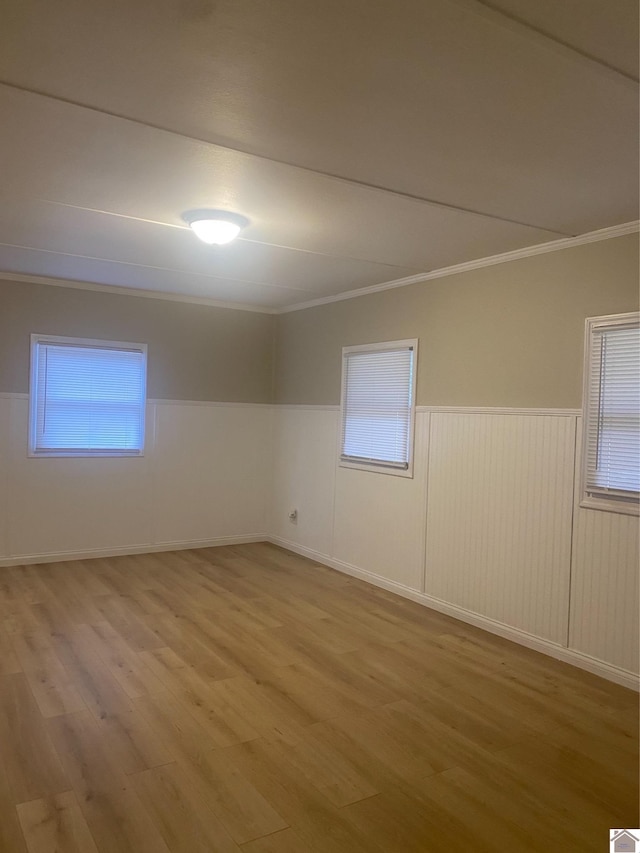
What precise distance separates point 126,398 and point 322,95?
4.35 metres

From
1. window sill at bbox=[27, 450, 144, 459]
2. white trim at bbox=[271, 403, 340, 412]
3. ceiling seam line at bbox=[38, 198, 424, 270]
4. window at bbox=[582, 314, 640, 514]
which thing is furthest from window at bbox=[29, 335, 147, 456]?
window at bbox=[582, 314, 640, 514]

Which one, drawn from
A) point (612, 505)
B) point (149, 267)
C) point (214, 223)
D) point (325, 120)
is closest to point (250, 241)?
point (214, 223)

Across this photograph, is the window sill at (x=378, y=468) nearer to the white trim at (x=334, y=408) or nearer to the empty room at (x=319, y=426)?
the empty room at (x=319, y=426)

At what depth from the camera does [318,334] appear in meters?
6.10

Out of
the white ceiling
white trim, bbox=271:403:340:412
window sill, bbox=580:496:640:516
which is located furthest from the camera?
white trim, bbox=271:403:340:412

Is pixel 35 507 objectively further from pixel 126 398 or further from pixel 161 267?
pixel 161 267

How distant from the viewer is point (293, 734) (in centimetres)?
284

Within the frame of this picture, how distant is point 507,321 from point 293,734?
278 centimetres

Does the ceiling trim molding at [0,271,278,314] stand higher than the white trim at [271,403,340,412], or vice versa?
the ceiling trim molding at [0,271,278,314]

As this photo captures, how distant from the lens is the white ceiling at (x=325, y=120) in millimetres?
1805

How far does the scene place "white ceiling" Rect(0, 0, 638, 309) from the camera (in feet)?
5.92

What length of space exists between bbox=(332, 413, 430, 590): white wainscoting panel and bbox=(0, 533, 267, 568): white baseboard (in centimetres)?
132

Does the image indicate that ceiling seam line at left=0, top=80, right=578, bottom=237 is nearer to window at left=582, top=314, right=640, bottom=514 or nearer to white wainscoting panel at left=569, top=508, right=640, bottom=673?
window at left=582, top=314, right=640, bottom=514

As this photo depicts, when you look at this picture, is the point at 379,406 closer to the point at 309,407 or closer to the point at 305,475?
the point at 309,407
